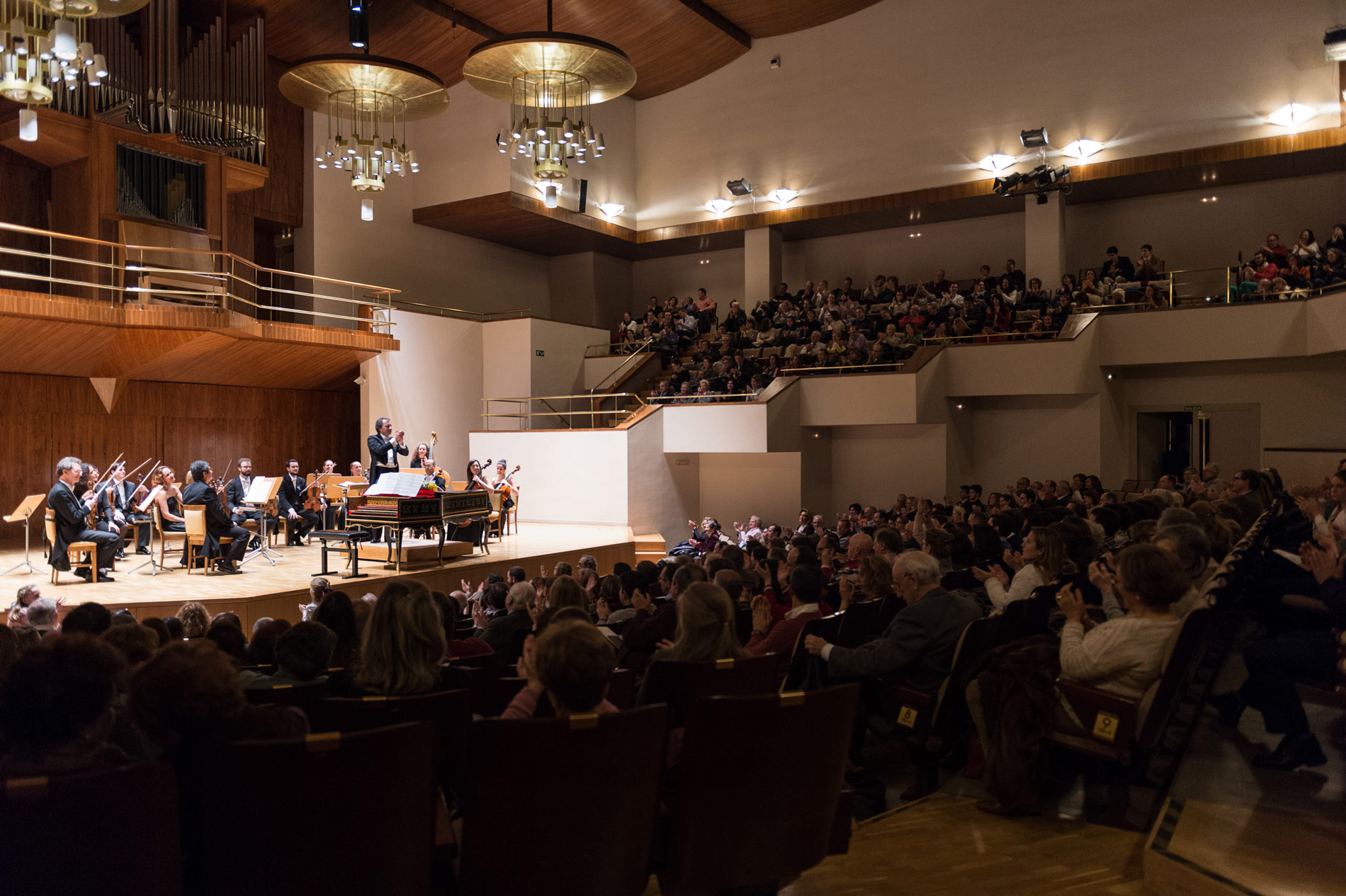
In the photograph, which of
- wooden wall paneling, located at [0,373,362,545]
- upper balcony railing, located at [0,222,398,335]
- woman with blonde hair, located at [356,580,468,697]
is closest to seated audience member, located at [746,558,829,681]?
woman with blonde hair, located at [356,580,468,697]

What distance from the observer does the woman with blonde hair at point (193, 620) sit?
408cm

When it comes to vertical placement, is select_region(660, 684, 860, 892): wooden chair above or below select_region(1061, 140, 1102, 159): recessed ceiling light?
below

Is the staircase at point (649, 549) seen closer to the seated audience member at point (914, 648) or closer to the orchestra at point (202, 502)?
the orchestra at point (202, 502)

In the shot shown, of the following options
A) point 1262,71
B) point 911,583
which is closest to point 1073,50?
point 1262,71

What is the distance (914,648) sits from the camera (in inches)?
136

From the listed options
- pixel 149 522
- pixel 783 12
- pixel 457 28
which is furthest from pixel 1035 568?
pixel 783 12

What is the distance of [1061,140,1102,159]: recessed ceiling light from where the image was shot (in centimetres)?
1453

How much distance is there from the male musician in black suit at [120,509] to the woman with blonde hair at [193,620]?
6192 mm

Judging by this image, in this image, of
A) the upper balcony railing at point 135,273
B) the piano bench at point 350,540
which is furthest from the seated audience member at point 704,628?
the upper balcony railing at point 135,273

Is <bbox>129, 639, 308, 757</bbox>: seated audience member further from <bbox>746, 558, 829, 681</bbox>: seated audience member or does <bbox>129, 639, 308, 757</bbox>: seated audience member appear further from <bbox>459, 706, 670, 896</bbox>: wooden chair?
<bbox>746, 558, 829, 681</bbox>: seated audience member

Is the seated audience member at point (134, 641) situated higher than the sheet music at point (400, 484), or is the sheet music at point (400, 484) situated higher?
the sheet music at point (400, 484)

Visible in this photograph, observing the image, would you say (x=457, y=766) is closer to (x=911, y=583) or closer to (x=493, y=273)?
(x=911, y=583)

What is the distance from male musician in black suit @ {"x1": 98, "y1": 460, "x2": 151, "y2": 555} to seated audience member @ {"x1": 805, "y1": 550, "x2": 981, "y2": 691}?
872 centimetres

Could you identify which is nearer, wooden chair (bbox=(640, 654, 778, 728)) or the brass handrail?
wooden chair (bbox=(640, 654, 778, 728))
